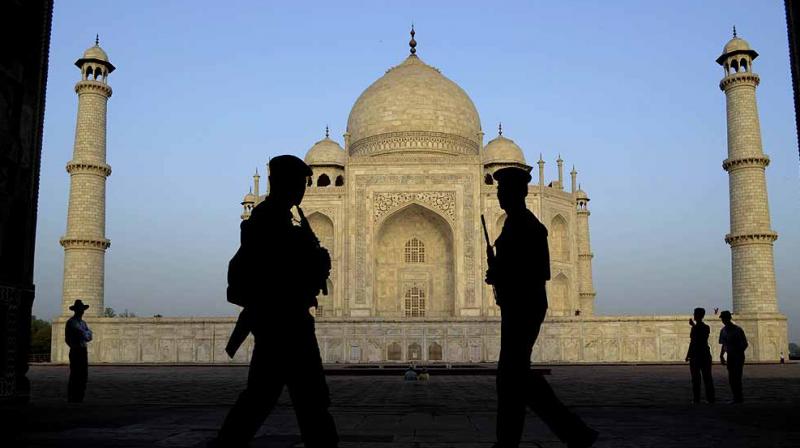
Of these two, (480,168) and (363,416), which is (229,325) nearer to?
(480,168)

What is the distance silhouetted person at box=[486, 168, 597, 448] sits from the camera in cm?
317

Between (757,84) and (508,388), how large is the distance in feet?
73.5

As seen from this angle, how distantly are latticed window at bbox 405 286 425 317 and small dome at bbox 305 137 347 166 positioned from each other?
597cm

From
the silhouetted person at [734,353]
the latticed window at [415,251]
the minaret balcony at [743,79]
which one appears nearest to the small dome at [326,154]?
the latticed window at [415,251]

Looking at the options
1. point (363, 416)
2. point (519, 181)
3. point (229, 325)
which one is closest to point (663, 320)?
point (229, 325)

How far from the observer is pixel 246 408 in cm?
275

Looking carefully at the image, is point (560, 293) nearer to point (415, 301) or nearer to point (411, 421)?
point (415, 301)

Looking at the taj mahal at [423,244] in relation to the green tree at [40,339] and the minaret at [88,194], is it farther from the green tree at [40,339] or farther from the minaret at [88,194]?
the green tree at [40,339]

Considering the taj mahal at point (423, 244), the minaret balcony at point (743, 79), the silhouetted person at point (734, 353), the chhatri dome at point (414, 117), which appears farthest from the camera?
the chhatri dome at point (414, 117)

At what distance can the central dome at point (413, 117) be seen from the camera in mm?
30000

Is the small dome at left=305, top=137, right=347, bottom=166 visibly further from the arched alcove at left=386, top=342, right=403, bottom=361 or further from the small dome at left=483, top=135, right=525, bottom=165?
the arched alcove at left=386, top=342, right=403, bottom=361

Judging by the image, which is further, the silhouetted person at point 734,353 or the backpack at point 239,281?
the silhouetted person at point 734,353

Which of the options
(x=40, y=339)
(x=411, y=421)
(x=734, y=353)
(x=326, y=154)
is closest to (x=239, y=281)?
(x=411, y=421)

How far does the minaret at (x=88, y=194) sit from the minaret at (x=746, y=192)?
1883 centimetres
